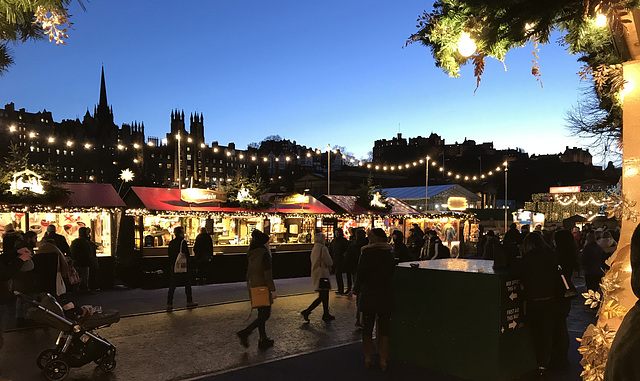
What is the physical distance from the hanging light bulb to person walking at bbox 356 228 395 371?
10.2 ft

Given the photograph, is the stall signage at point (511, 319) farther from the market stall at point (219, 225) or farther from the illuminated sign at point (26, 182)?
the illuminated sign at point (26, 182)

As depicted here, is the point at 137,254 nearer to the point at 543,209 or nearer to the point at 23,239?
the point at 23,239

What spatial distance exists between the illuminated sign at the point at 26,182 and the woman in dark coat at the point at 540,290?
12.5 m

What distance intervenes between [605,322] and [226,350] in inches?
233

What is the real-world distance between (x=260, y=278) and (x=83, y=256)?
6946mm

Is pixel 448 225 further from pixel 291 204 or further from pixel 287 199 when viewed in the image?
pixel 287 199

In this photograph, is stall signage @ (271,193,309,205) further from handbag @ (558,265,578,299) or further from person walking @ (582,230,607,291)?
handbag @ (558,265,578,299)

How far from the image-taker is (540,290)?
18.3 feet

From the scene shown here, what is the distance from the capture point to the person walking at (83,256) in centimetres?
1226

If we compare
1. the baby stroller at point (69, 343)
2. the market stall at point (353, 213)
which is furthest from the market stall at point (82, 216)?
the market stall at point (353, 213)

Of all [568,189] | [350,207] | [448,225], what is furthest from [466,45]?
[568,189]

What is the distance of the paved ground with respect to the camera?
6066mm

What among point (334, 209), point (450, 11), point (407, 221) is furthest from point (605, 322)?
point (407, 221)

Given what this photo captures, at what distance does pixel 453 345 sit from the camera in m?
5.76
